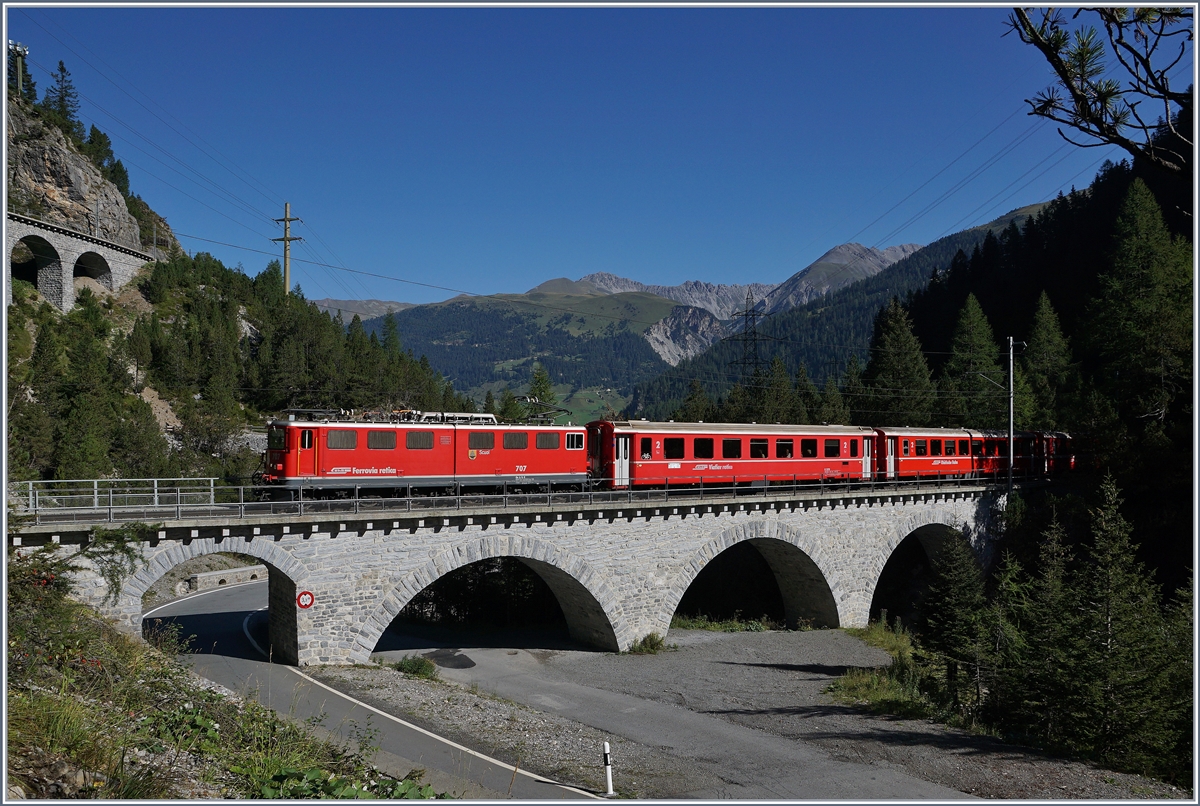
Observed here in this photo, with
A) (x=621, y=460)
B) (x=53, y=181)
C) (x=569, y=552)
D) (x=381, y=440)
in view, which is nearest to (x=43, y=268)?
(x=53, y=181)

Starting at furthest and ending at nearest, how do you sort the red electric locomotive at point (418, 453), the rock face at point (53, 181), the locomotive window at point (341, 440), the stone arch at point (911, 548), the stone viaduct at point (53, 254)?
the rock face at point (53, 181)
the stone viaduct at point (53, 254)
the stone arch at point (911, 548)
the locomotive window at point (341, 440)
the red electric locomotive at point (418, 453)

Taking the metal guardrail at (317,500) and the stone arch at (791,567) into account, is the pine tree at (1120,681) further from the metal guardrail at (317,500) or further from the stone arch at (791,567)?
the metal guardrail at (317,500)

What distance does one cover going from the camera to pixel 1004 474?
41312 millimetres

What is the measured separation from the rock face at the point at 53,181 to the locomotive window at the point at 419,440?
182 ft

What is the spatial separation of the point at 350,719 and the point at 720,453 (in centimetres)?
1828

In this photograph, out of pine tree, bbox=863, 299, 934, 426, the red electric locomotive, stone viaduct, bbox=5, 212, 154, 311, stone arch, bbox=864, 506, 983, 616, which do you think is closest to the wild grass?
the red electric locomotive

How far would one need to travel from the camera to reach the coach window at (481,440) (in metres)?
25.0

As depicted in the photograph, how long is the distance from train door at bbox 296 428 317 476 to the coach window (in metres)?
5.09

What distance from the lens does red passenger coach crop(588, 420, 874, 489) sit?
2766 cm

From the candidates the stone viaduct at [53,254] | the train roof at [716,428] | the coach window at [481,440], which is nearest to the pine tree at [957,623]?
the train roof at [716,428]

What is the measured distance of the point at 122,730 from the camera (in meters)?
8.56

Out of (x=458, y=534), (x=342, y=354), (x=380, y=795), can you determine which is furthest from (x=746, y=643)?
(x=342, y=354)

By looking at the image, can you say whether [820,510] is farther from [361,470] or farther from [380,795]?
[380,795]

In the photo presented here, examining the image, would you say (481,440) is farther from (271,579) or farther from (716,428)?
(716,428)
